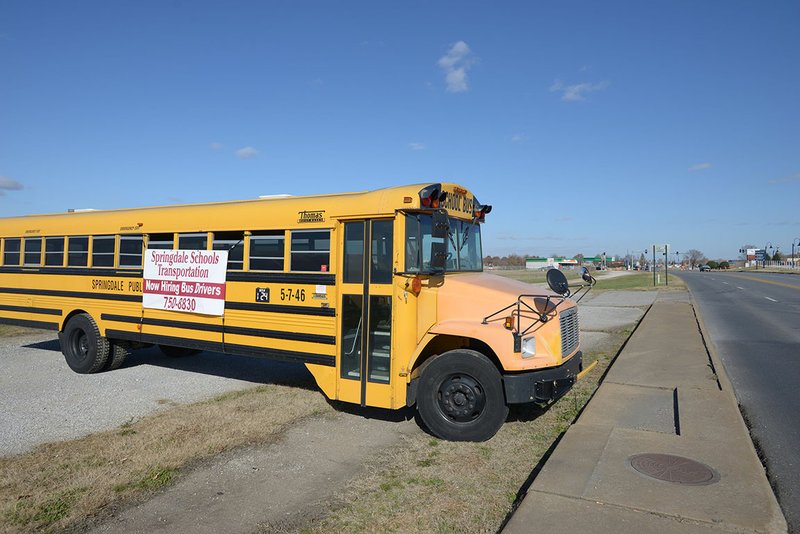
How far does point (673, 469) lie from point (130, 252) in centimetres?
711

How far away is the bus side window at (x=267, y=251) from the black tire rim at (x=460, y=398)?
2.38 m

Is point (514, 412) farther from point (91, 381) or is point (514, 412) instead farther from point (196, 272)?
point (91, 381)

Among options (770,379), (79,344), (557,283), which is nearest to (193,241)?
(79,344)

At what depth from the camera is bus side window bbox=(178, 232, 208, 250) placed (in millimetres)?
6863

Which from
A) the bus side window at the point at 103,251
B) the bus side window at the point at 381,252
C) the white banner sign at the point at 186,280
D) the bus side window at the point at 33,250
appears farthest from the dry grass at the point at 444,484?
the bus side window at the point at 33,250

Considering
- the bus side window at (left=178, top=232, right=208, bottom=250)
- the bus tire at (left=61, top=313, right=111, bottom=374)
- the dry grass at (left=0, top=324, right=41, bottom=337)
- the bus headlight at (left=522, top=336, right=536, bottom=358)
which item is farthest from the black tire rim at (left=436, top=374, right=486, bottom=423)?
the dry grass at (left=0, top=324, right=41, bottom=337)

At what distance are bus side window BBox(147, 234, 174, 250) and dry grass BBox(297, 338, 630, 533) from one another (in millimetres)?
4218

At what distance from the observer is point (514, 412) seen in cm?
612

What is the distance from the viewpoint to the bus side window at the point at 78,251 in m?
8.16

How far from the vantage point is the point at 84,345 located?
8367mm

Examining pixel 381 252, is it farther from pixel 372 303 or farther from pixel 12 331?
pixel 12 331

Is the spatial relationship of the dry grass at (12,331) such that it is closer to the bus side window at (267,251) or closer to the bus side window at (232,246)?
the bus side window at (232,246)

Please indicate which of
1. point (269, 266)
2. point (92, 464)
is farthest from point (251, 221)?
point (92, 464)

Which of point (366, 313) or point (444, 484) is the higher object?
point (366, 313)
